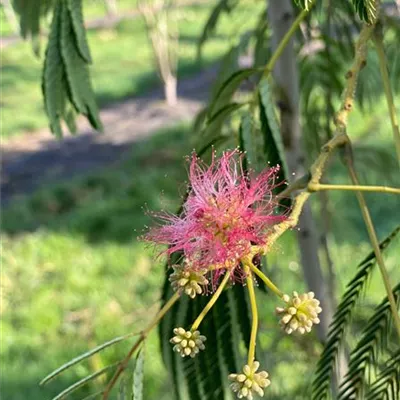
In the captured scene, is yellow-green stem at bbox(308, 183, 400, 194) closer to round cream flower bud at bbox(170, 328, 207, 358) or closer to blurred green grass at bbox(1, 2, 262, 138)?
round cream flower bud at bbox(170, 328, 207, 358)

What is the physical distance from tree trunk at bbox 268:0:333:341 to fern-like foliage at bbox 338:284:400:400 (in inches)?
12.3

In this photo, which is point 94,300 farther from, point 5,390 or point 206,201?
point 206,201

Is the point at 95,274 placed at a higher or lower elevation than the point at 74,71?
lower

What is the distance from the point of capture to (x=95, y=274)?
295cm

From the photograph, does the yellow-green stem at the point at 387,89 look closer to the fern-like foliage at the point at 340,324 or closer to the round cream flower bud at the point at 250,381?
the fern-like foliage at the point at 340,324

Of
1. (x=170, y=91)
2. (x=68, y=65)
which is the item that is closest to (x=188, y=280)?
(x=68, y=65)

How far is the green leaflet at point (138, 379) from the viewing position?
1.87 ft

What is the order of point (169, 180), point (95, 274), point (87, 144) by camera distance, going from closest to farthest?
point (95, 274), point (169, 180), point (87, 144)

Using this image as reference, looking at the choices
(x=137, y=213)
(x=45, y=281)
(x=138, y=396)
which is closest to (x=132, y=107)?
(x=137, y=213)

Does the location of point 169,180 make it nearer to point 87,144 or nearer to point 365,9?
point 87,144

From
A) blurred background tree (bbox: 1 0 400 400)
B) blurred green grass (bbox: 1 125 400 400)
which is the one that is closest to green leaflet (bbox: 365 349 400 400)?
blurred background tree (bbox: 1 0 400 400)

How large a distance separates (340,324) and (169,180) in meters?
2.98

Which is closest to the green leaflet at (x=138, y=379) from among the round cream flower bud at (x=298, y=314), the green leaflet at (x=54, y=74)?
the round cream flower bud at (x=298, y=314)

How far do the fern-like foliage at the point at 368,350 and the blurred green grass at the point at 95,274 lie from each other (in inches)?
25.7
